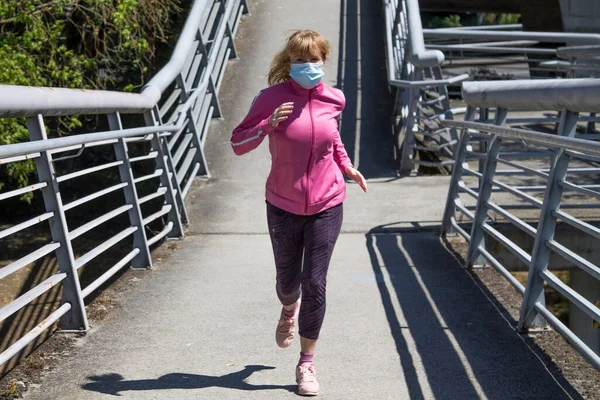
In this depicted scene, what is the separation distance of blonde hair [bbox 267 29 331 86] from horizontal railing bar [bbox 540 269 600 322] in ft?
5.25

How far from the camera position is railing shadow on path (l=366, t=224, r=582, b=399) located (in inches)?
158

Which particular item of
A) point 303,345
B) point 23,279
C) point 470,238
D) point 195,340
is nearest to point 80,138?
point 195,340

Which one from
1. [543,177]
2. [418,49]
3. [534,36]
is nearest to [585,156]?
[543,177]

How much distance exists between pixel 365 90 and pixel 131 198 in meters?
6.37

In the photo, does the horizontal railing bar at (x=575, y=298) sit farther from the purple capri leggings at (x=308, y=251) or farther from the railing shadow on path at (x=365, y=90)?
the railing shadow on path at (x=365, y=90)

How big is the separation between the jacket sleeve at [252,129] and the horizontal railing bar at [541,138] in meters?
1.33

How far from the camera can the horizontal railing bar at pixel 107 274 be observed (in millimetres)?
4862

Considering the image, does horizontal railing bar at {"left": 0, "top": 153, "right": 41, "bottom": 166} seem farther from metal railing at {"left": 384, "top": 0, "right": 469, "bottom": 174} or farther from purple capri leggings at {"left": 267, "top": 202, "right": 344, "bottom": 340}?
metal railing at {"left": 384, "top": 0, "right": 469, "bottom": 174}

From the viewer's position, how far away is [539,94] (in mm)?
4609

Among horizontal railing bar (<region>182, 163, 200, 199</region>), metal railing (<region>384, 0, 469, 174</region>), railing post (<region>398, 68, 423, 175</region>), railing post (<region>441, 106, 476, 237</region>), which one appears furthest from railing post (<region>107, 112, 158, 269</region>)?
railing post (<region>398, 68, 423, 175</region>)

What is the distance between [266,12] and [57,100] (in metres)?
10.3

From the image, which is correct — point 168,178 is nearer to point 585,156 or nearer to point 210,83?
point 210,83

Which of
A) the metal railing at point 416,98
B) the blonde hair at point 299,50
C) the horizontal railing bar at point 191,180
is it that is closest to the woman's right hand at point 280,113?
the blonde hair at point 299,50

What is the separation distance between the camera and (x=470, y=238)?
6.30m
